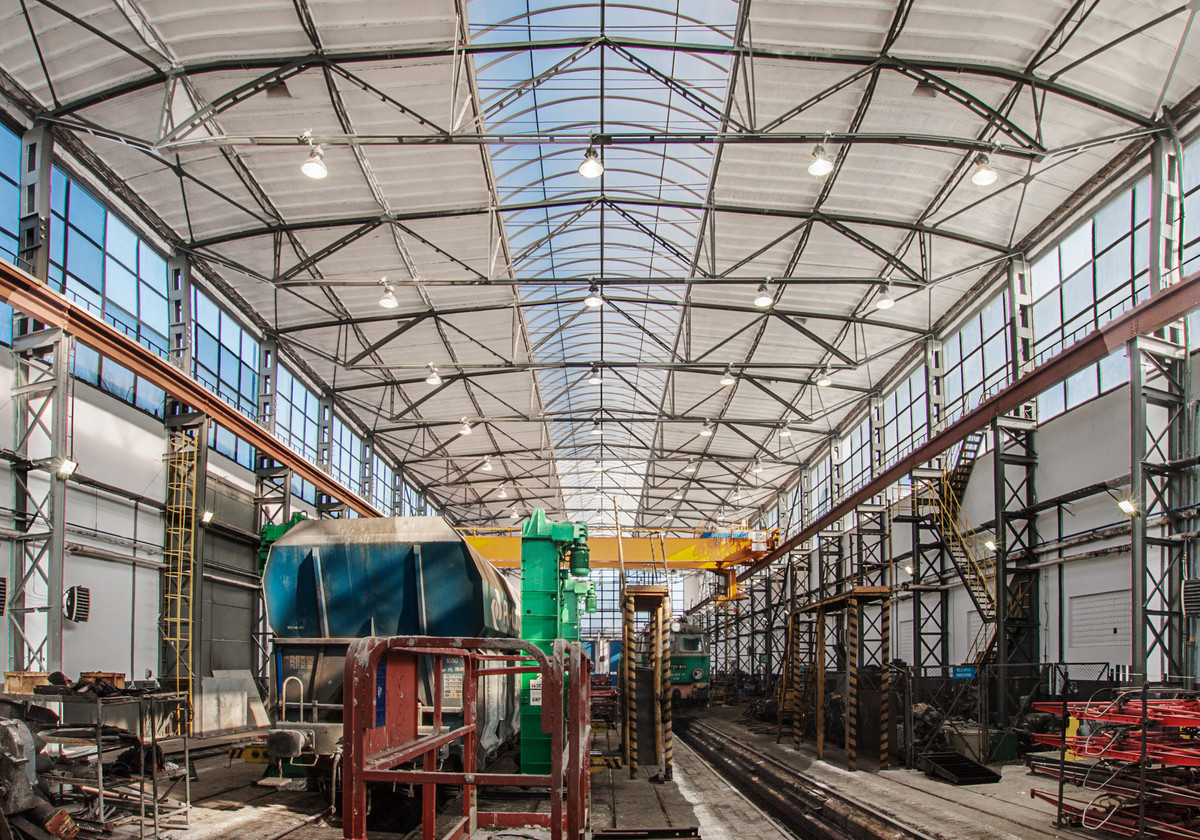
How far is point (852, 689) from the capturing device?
1476 centimetres

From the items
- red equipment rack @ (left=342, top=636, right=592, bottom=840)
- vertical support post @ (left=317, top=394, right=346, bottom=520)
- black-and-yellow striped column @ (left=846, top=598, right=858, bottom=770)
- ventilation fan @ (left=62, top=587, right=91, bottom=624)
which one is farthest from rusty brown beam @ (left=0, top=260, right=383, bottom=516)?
black-and-yellow striped column @ (left=846, top=598, right=858, bottom=770)

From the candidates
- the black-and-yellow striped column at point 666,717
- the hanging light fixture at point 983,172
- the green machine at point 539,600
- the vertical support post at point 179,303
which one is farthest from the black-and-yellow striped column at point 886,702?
the vertical support post at point 179,303

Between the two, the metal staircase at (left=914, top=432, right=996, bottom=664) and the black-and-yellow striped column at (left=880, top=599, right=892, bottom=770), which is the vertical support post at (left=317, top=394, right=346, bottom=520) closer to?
the metal staircase at (left=914, top=432, right=996, bottom=664)

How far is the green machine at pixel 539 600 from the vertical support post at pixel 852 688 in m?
5.62

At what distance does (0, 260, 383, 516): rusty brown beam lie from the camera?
42.7ft

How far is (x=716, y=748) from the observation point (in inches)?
764

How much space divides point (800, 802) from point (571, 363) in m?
16.3

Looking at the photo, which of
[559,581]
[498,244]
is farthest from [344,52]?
[559,581]

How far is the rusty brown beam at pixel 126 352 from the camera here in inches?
512

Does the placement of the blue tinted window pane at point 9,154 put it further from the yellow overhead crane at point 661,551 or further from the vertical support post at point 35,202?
the yellow overhead crane at point 661,551

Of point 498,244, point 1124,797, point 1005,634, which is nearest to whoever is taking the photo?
point 1124,797

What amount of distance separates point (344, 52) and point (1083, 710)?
14733 millimetres

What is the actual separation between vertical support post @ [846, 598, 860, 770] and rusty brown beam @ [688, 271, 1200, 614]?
5.96 metres

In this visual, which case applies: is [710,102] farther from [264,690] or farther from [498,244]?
[264,690]
